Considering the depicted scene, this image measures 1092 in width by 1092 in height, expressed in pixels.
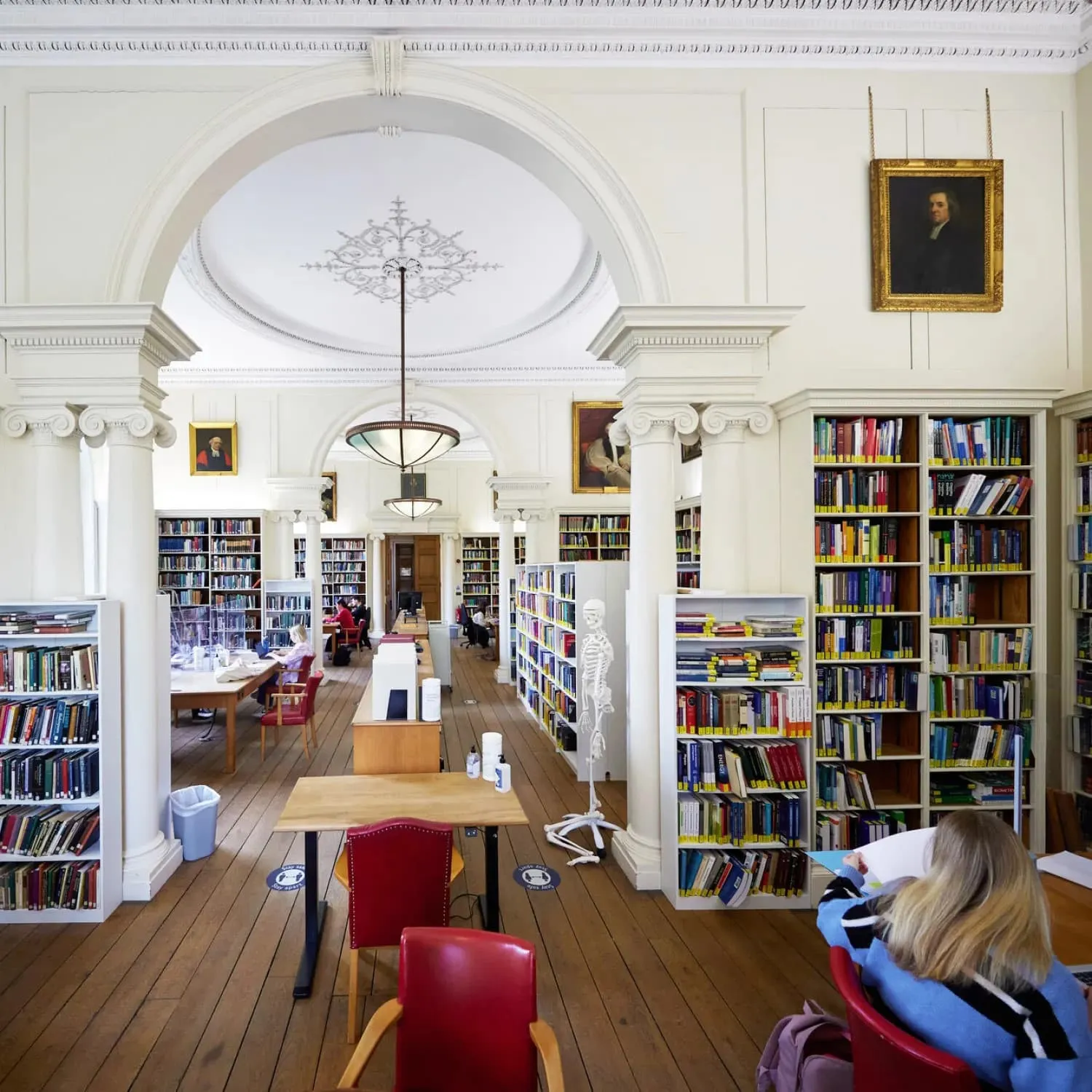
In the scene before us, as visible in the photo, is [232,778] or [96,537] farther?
[96,537]

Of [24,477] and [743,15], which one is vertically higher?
[743,15]

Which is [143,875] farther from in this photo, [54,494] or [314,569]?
[314,569]

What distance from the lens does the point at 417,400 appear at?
33.6ft

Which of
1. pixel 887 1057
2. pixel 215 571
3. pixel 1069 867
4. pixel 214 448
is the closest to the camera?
pixel 887 1057

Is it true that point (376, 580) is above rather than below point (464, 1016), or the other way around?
above

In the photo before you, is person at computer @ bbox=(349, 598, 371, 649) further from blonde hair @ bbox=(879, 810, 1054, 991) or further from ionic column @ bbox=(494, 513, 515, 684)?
blonde hair @ bbox=(879, 810, 1054, 991)

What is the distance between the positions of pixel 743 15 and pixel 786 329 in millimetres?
1792

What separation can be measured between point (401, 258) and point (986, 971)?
21.9 ft

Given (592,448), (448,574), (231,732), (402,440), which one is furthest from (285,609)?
(448,574)

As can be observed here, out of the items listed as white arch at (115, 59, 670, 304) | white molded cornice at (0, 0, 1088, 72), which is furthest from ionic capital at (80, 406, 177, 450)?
white molded cornice at (0, 0, 1088, 72)

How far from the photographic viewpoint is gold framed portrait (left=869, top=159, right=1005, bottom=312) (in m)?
3.98

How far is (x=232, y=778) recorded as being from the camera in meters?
6.04

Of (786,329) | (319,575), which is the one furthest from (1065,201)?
(319,575)

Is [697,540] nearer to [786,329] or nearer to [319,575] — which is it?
[786,329]
